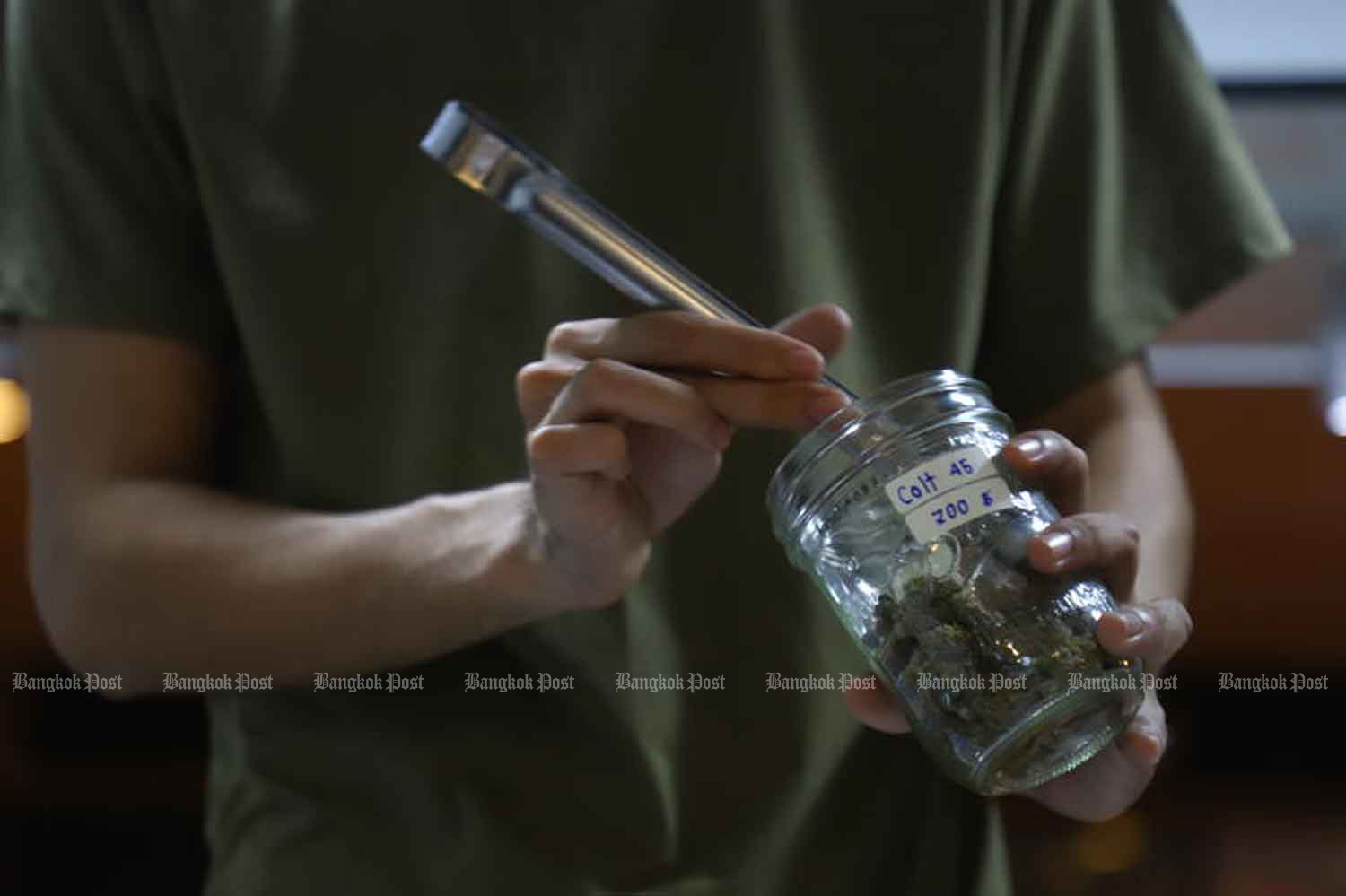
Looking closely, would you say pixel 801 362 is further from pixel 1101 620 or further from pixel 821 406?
pixel 1101 620

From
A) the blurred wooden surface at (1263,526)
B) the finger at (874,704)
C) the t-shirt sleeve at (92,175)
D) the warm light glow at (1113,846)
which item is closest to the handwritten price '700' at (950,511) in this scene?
the finger at (874,704)

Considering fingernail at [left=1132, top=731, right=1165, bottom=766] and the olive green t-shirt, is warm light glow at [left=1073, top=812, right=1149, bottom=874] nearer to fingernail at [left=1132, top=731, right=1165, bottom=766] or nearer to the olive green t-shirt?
the olive green t-shirt

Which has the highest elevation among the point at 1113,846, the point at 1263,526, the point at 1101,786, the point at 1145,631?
the point at 1145,631

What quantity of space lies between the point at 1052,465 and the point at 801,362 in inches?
3.5

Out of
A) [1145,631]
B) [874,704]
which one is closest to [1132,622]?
[1145,631]

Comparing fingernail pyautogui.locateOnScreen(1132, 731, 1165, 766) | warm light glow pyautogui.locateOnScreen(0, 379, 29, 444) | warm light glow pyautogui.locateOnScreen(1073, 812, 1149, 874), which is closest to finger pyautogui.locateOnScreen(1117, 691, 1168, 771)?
fingernail pyautogui.locateOnScreen(1132, 731, 1165, 766)

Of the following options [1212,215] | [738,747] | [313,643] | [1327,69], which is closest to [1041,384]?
[1212,215]

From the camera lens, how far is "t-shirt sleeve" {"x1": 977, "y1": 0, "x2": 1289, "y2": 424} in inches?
28.4

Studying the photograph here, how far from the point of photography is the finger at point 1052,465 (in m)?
0.52

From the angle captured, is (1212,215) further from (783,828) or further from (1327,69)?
(1327,69)

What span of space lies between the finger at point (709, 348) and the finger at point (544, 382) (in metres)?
0.02

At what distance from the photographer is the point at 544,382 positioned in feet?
1.87

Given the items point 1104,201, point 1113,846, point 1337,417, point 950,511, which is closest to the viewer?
point 950,511

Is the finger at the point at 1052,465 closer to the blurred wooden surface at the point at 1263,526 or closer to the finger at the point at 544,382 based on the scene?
the finger at the point at 544,382
